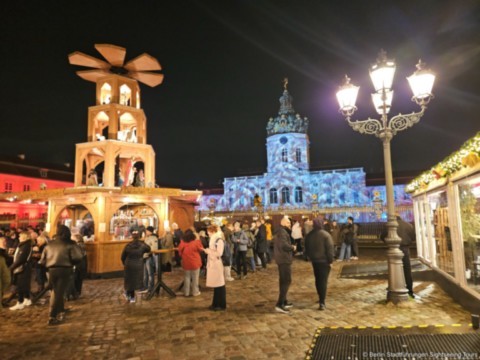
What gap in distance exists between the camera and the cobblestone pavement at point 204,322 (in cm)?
495

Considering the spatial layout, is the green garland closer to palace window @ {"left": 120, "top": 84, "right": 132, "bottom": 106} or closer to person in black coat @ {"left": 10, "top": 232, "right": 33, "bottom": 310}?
person in black coat @ {"left": 10, "top": 232, "right": 33, "bottom": 310}

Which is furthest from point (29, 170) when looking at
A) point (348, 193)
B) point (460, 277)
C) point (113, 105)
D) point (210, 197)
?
point (460, 277)

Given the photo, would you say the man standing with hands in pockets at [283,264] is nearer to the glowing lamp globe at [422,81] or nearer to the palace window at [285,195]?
the glowing lamp globe at [422,81]

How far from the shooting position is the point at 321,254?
6.89m

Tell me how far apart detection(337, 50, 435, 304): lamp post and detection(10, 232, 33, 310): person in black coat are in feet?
27.2

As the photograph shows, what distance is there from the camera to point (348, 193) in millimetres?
50750

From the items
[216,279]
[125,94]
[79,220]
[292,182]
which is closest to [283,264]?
[216,279]

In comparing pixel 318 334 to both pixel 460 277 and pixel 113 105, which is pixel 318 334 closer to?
pixel 460 277

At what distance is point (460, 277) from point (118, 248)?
422 inches

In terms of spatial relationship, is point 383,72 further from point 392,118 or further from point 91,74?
point 91,74

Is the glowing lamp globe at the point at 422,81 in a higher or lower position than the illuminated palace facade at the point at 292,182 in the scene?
lower

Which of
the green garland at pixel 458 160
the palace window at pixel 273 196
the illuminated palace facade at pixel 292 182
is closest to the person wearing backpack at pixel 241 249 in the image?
the green garland at pixel 458 160

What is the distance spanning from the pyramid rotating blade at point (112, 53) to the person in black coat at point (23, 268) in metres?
8.29

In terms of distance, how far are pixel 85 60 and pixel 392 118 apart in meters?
11.7
